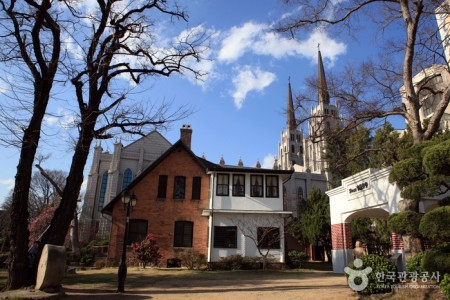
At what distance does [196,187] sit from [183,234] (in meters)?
3.40

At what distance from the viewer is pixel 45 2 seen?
1127 centimetres

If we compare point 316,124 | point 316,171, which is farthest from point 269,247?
point 316,171

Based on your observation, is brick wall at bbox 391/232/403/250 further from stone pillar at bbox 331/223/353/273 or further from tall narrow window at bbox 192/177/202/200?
tall narrow window at bbox 192/177/202/200

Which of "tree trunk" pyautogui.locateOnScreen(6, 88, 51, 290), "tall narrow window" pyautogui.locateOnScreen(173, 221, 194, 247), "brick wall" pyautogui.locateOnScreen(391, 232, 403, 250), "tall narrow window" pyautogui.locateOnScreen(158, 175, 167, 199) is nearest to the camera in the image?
"tree trunk" pyautogui.locateOnScreen(6, 88, 51, 290)

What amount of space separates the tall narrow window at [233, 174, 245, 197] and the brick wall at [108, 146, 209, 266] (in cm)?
204

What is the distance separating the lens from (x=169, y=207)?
23.9 m

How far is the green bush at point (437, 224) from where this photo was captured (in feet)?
23.7

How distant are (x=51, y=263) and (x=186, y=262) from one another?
13.0 meters

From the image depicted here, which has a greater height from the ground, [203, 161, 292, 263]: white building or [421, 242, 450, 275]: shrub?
[203, 161, 292, 263]: white building

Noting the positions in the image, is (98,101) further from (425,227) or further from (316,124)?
(425,227)

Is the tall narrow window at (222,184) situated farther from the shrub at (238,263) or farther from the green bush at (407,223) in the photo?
the green bush at (407,223)

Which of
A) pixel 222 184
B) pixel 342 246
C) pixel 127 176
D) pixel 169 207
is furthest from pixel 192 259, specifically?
pixel 127 176

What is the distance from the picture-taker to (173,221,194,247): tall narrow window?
76.9 feet

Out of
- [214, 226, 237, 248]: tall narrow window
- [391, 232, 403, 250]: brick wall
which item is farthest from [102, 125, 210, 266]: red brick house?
[391, 232, 403, 250]: brick wall
